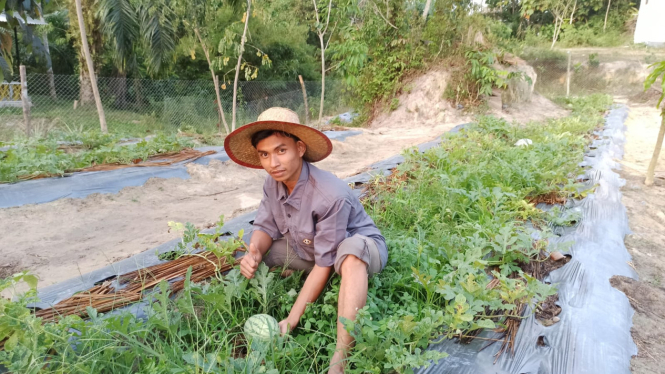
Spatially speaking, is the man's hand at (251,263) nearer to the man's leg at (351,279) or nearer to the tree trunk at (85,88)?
the man's leg at (351,279)

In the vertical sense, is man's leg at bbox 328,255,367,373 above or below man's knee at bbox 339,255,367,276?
below

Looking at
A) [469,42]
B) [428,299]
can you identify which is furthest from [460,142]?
[469,42]

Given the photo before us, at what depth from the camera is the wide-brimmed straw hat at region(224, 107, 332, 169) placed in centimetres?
198

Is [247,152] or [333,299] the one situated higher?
[247,152]

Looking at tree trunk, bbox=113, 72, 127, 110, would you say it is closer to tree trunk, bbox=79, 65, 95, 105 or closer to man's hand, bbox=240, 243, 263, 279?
tree trunk, bbox=79, 65, 95, 105

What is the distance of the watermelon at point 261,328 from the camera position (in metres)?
1.83

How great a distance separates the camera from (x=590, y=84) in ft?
72.9

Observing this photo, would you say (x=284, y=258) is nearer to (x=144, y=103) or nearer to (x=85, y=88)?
(x=144, y=103)

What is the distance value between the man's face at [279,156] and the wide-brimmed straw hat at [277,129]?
0.06 m

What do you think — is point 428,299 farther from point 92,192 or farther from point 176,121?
point 176,121

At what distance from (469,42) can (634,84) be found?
47.6ft

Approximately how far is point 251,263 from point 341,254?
51 cm

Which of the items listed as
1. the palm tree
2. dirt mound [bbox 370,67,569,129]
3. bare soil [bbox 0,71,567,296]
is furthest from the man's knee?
the palm tree

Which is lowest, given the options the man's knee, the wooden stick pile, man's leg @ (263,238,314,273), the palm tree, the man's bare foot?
the man's bare foot
